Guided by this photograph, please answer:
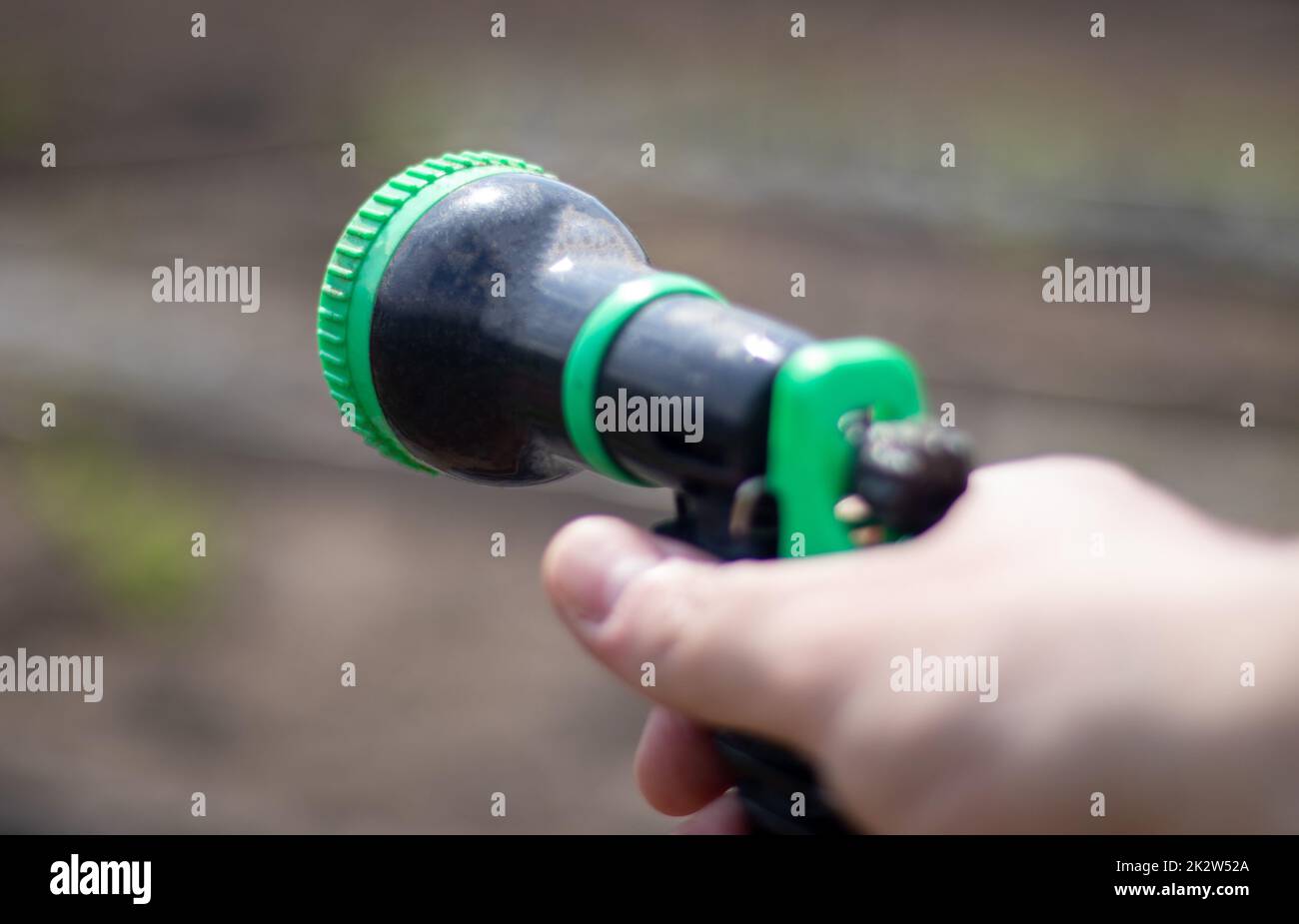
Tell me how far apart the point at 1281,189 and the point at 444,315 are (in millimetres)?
2801

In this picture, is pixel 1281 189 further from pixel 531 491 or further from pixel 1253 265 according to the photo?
pixel 531 491

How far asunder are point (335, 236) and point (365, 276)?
2.30 metres

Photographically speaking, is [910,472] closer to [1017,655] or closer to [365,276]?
[1017,655]

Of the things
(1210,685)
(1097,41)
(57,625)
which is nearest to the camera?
(1210,685)

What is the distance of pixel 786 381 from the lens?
58cm

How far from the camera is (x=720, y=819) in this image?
26.7 inches

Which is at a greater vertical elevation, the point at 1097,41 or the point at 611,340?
the point at 1097,41

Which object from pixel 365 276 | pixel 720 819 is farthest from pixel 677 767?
pixel 365 276

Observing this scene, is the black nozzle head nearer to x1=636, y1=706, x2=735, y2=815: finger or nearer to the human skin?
the human skin

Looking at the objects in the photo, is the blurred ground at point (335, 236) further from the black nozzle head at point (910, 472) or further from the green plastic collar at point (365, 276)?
the black nozzle head at point (910, 472)

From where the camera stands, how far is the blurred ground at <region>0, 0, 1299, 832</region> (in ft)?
6.93

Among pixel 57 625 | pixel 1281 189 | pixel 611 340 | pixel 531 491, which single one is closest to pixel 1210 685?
pixel 611 340

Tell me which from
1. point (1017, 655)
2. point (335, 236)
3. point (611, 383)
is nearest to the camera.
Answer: point (1017, 655)

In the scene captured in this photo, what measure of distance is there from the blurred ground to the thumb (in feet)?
4.74
